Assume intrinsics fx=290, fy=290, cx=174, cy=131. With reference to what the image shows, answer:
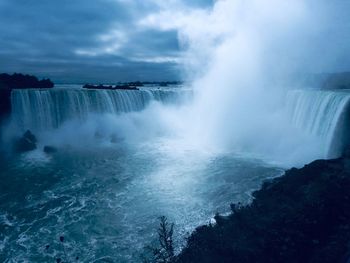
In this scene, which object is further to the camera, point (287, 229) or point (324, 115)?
point (324, 115)

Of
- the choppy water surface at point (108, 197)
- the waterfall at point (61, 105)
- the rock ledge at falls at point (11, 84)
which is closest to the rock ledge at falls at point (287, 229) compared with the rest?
the choppy water surface at point (108, 197)

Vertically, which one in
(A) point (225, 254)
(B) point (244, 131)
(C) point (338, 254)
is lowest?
(B) point (244, 131)

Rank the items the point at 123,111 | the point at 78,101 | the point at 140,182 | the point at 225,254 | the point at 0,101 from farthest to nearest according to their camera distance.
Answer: the point at 123,111 → the point at 78,101 → the point at 0,101 → the point at 140,182 → the point at 225,254

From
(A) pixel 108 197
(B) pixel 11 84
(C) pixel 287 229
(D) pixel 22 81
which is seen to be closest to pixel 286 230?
(C) pixel 287 229

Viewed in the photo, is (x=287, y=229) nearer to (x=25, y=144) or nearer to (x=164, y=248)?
(x=164, y=248)

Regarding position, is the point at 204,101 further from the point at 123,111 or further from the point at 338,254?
the point at 338,254

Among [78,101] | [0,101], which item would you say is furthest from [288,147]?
[0,101]
